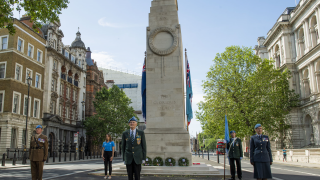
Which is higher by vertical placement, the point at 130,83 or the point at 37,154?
the point at 130,83

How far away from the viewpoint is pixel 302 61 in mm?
40344

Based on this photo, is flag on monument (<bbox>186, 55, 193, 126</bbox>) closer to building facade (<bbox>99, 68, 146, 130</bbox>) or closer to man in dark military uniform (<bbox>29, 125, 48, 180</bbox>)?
man in dark military uniform (<bbox>29, 125, 48, 180</bbox>)

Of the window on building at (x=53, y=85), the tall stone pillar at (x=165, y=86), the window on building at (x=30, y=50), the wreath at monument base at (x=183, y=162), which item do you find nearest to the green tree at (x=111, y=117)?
the window on building at (x=53, y=85)

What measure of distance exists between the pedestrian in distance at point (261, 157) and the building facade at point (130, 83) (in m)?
74.6

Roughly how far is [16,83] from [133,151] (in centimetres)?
3254

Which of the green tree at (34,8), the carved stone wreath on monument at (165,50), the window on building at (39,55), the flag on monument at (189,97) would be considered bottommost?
the flag on monument at (189,97)

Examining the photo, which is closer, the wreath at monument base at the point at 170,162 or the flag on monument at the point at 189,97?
the wreath at monument base at the point at 170,162

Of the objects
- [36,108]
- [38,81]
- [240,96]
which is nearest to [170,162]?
[240,96]

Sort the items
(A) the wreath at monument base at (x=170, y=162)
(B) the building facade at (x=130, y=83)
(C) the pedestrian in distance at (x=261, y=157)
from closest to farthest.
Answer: (C) the pedestrian in distance at (x=261, y=157) < (A) the wreath at monument base at (x=170, y=162) < (B) the building facade at (x=130, y=83)

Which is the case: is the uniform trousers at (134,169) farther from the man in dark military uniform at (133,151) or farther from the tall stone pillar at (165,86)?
the tall stone pillar at (165,86)

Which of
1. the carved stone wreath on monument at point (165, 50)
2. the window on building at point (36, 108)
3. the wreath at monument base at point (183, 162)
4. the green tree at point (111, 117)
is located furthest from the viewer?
the green tree at point (111, 117)

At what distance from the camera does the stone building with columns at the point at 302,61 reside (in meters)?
36.9

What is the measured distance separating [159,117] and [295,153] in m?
22.2

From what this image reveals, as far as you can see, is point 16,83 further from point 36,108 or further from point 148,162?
point 148,162
